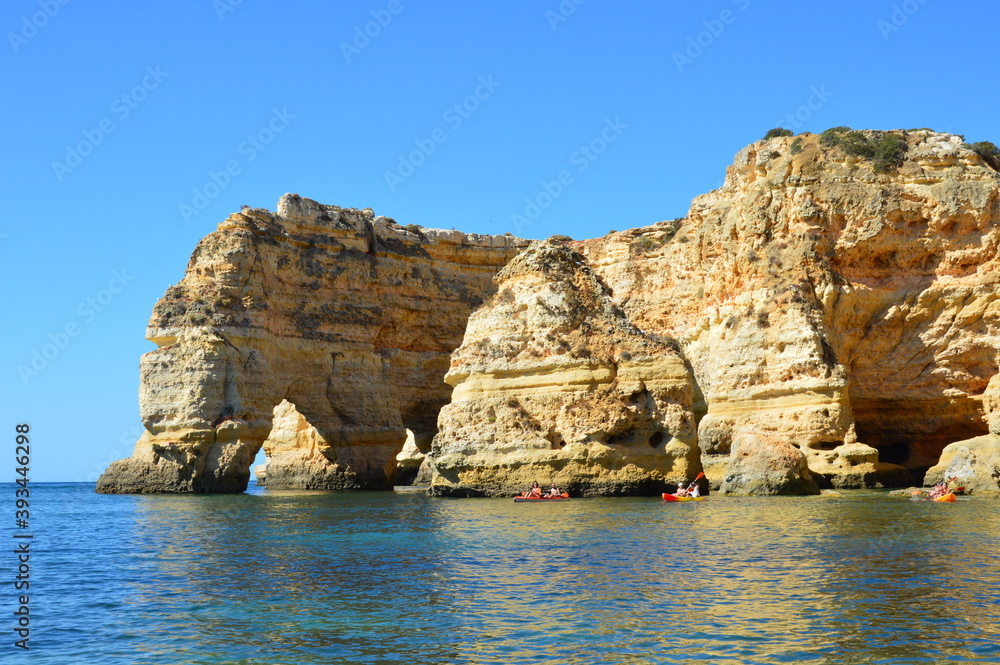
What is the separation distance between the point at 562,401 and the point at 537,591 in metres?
18.5

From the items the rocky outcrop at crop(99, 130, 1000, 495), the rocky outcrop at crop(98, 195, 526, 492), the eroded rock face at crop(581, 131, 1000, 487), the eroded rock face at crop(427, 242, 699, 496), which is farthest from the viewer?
the rocky outcrop at crop(98, 195, 526, 492)

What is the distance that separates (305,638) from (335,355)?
42701 millimetres

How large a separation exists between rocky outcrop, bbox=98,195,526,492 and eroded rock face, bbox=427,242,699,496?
15705 mm

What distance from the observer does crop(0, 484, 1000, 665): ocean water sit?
11711 millimetres

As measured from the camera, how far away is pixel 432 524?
26.3 meters

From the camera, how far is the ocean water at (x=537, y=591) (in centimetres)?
1171

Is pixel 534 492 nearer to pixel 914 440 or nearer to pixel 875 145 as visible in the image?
pixel 914 440

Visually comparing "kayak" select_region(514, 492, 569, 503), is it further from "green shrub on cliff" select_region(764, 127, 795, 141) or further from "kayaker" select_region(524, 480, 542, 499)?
"green shrub on cliff" select_region(764, 127, 795, 141)

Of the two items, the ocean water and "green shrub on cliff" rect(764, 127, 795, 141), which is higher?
"green shrub on cliff" rect(764, 127, 795, 141)

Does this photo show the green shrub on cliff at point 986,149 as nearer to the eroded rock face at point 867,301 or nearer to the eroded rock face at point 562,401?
the eroded rock face at point 867,301

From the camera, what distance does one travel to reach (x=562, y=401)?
33.5m

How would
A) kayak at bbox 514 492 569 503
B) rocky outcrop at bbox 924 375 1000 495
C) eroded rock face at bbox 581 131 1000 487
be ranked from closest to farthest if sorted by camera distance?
kayak at bbox 514 492 569 503
rocky outcrop at bbox 924 375 1000 495
eroded rock face at bbox 581 131 1000 487

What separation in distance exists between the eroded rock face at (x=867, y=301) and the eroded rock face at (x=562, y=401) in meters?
9.38

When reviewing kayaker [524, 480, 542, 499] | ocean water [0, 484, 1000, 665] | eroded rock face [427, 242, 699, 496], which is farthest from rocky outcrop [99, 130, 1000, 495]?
ocean water [0, 484, 1000, 665]
